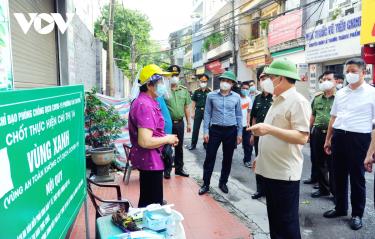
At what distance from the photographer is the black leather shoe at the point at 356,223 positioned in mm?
4121

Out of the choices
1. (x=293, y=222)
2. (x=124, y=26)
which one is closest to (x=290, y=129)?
(x=293, y=222)

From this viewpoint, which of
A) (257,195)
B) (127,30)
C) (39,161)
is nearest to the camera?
(39,161)

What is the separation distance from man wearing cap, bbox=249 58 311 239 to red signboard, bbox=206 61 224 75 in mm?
25381

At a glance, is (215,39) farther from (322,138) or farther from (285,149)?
(285,149)

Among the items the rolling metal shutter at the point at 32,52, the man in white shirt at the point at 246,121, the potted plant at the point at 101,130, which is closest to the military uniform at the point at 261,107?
the man in white shirt at the point at 246,121

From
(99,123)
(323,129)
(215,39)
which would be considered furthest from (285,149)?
(215,39)

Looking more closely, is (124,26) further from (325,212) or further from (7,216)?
(7,216)

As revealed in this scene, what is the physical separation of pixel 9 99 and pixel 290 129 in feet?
7.28

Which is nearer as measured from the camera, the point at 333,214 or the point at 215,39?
the point at 333,214

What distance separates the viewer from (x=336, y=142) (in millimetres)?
4410

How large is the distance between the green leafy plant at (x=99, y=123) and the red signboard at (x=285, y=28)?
1124 centimetres

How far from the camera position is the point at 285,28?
1669 cm

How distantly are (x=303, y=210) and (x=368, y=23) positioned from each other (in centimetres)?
774

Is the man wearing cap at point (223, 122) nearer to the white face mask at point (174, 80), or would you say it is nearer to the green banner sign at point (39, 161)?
the white face mask at point (174, 80)
